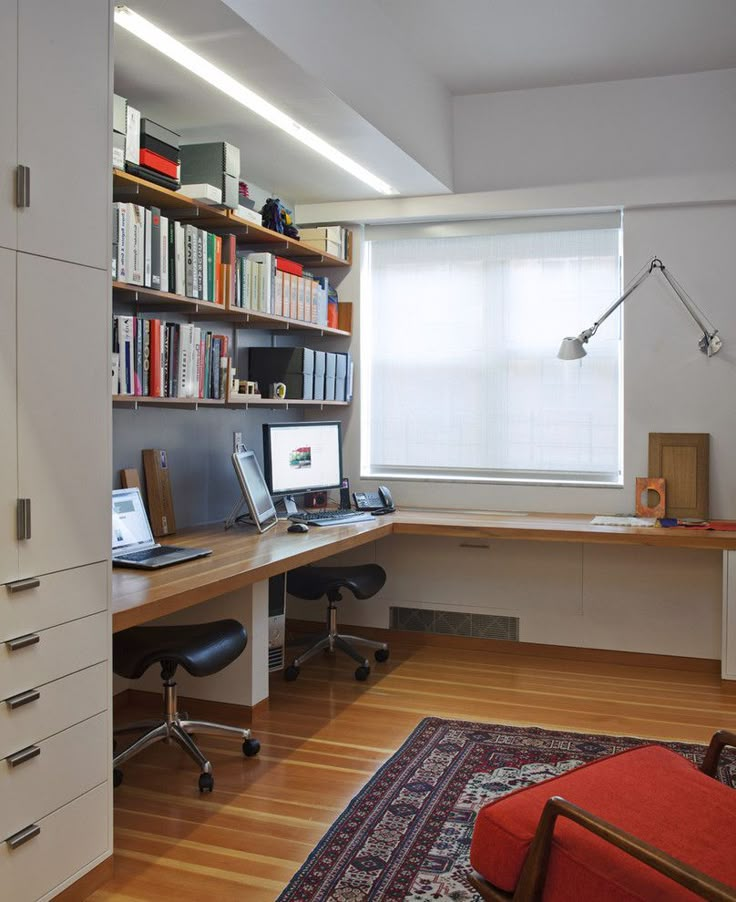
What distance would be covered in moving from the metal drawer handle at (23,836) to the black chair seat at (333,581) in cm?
230

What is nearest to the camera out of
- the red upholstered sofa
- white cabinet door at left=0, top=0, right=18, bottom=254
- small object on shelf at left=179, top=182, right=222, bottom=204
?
the red upholstered sofa

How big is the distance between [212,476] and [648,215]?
260cm

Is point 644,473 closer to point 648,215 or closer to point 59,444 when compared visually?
point 648,215

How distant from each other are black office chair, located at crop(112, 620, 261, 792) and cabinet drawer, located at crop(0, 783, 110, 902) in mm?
590

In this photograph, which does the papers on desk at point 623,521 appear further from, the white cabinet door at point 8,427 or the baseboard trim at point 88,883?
the white cabinet door at point 8,427

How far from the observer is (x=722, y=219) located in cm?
461

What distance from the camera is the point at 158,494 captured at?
12.9 ft

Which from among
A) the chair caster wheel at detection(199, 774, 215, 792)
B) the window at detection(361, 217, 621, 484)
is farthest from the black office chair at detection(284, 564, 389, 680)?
the chair caster wheel at detection(199, 774, 215, 792)

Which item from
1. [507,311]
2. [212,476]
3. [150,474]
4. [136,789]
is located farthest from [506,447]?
[136,789]

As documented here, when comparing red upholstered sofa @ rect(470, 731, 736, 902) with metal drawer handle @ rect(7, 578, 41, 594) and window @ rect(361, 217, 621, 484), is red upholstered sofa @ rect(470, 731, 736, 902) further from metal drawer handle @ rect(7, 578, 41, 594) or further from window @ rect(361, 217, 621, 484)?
window @ rect(361, 217, 621, 484)

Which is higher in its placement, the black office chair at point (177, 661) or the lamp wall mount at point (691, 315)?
the lamp wall mount at point (691, 315)

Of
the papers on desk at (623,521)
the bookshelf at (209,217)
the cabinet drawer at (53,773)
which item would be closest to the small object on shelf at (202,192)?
the bookshelf at (209,217)

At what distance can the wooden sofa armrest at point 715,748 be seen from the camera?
226 centimetres

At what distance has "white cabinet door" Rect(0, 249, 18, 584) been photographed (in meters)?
2.12
